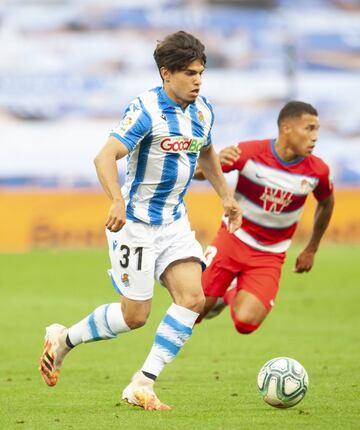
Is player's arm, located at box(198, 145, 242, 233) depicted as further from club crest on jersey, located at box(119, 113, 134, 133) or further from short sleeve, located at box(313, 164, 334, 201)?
short sleeve, located at box(313, 164, 334, 201)

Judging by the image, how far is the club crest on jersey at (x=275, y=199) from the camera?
10836 millimetres

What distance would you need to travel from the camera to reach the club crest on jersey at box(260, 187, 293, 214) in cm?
1084

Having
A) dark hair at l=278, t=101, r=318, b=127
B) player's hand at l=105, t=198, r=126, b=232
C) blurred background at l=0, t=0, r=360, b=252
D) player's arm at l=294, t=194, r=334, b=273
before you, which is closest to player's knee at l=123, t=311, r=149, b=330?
player's hand at l=105, t=198, r=126, b=232

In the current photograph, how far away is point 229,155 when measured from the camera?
10.7m

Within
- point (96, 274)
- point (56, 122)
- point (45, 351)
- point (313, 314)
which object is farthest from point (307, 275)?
point (45, 351)

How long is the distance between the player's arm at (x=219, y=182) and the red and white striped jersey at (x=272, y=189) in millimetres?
1660

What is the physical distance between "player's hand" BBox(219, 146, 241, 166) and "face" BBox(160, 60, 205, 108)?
2.26 meters

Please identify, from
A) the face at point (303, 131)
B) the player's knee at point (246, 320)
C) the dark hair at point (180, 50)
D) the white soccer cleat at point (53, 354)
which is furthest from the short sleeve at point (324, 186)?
the white soccer cleat at point (53, 354)

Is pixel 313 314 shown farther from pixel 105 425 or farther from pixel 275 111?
pixel 275 111

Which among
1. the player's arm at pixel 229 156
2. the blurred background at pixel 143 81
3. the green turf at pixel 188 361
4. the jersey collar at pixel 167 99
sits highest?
the jersey collar at pixel 167 99

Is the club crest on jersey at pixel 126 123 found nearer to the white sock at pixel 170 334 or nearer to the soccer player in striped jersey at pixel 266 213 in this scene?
the white sock at pixel 170 334

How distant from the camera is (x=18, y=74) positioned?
27.7m

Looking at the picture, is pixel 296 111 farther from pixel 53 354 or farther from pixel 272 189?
pixel 53 354

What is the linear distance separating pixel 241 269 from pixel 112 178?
3.48m
